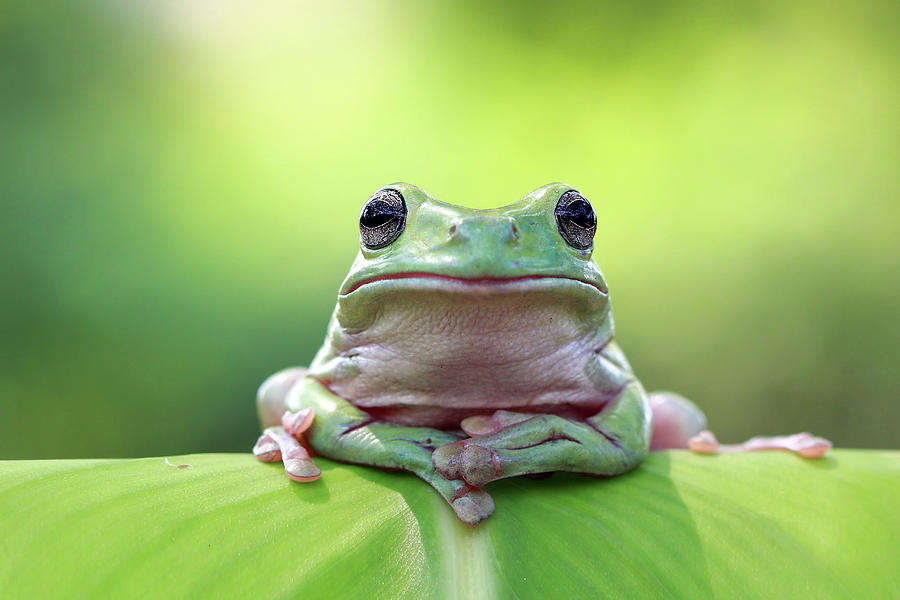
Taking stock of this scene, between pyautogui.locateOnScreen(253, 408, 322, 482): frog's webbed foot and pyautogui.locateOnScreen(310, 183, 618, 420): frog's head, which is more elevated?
pyautogui.locateOnScreen(310, 183, 618, 420): frog's head

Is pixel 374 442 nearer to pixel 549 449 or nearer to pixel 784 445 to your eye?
pixel 549 449

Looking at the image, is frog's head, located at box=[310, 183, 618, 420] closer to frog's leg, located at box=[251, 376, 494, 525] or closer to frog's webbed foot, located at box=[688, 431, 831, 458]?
frog's leg, located at box=[251, 376, 494, 525]

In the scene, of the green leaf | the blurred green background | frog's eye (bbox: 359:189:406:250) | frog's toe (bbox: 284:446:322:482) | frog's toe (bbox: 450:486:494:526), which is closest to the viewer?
the green leaf

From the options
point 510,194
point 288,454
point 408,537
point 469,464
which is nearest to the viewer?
point 408,537

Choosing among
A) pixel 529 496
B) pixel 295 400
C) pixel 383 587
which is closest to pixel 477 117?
pixel 295 400

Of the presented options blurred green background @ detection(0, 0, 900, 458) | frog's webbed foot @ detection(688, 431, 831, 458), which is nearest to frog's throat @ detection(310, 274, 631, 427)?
frog's webbed foot @ detection(688, 431, 831, 458)

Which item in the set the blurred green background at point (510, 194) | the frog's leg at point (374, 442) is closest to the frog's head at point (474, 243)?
the frog's leg at point (374, 442)

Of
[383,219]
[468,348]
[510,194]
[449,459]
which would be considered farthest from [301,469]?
[510,194]
